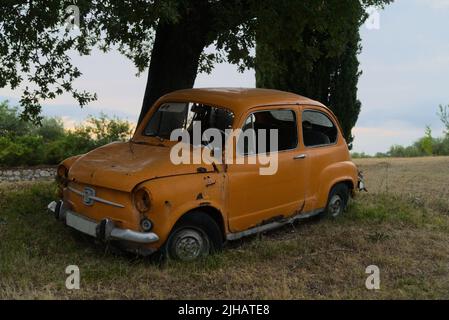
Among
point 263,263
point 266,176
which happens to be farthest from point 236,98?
point 263,263

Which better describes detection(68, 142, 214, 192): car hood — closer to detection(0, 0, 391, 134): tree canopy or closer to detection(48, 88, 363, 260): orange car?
detection(48, 88, 363, 260): orange car

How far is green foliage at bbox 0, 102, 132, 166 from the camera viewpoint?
13.5m

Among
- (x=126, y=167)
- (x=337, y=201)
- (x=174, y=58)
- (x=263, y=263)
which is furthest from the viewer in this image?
(x=174, y=58)

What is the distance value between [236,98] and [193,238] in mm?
1839

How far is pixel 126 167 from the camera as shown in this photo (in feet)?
18.5

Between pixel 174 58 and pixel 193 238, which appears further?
pixel 174 58

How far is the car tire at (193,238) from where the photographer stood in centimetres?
552

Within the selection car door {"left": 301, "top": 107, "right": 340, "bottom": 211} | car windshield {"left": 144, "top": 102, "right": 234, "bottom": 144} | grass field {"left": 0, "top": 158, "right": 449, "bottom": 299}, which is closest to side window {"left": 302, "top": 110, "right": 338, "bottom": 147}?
car door {"left": 301, "top": 107, "right": 340, "bottom": 211}

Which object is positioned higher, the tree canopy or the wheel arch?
the tree canopy

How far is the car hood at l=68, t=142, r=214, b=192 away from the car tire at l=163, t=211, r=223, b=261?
1.74ft

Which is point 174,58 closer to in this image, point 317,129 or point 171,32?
point 171,32

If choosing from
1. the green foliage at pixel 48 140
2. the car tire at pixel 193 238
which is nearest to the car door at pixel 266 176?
the car tire at pixel 193 238

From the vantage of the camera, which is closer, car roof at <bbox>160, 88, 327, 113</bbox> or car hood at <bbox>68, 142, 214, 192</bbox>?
car hood at <bbox>68, 142, 214, 192</bbox>

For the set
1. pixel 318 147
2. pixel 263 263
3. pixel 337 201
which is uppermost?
pixel 318 147
